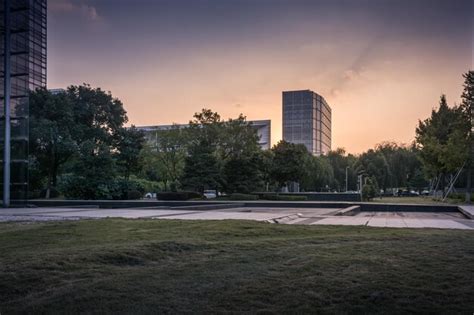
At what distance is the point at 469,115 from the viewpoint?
2666 cm

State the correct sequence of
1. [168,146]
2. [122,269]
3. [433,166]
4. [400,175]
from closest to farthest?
[122,269] → [433,166] → [168,146] → [400,175]

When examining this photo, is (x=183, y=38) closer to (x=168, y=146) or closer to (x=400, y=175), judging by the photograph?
(x=168, y=146)

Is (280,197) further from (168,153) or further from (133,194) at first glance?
(168,153)

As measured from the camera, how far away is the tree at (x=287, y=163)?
36.7 m

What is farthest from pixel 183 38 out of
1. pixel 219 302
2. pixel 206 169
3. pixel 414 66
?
pixel 206 169

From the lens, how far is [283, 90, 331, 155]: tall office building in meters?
100

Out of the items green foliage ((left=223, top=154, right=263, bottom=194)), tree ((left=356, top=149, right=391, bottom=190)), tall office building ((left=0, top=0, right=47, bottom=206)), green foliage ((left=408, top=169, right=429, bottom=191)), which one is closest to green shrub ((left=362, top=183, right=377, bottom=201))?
green foliage ((left=223, top=154, right=263, bottom=194))

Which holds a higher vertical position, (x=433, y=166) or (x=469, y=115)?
(x=469, y=115)

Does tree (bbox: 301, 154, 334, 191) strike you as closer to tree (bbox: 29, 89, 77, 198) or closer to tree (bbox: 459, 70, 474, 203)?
tree (bbox: 459, 70, 474, 203)

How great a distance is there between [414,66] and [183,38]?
7929mm

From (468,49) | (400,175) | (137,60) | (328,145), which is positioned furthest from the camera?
(328,145)

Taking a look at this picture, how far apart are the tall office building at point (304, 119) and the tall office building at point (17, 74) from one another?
80.1 meters

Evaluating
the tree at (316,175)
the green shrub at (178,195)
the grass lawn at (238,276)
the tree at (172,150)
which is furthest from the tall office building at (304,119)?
the grass lawn at (238,276)

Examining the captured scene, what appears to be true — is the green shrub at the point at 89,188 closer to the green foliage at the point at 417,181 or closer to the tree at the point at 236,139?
the tree at the point at 236,139
